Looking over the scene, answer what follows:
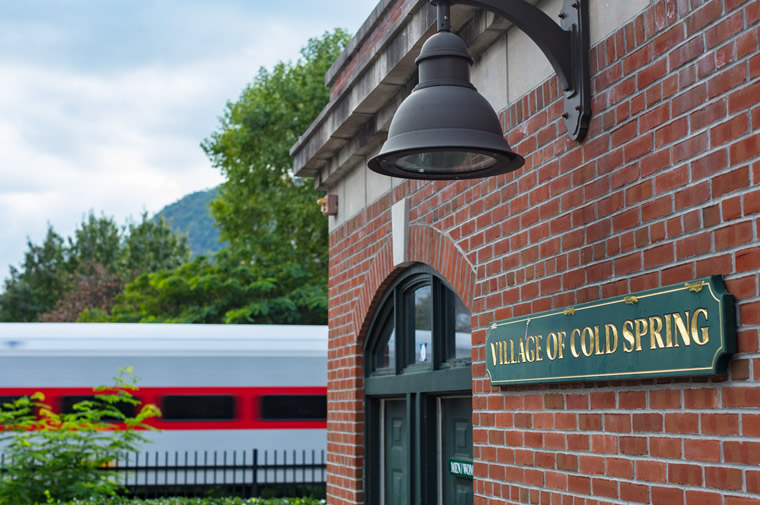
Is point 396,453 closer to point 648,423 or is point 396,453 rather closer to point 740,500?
point 648,423

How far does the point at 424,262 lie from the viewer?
230 inches

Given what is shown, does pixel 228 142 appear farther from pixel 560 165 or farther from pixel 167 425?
pixel 560 165

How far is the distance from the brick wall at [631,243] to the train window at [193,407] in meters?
11.6

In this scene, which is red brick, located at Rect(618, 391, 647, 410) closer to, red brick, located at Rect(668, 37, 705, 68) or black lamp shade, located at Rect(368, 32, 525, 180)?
black lamp shade, located at Rect(368, 32, 525, 180)

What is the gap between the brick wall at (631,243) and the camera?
302cm

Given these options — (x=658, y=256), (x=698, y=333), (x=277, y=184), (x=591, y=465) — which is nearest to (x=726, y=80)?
(x=658, y=256)

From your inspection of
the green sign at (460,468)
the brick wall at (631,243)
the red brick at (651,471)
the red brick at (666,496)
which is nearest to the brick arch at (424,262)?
the brick wall at (631,243)

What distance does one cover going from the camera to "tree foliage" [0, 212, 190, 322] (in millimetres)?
41562

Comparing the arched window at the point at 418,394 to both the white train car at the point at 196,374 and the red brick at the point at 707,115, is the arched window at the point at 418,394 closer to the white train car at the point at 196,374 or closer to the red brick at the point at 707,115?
the red brick at the point at 707,115

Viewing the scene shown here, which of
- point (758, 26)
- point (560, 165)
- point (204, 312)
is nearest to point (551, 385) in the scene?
point (560, 165)

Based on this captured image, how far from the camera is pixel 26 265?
4388 centimetres

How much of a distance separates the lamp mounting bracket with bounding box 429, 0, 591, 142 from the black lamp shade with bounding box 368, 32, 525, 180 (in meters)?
0.32

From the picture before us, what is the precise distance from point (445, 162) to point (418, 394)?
2652mm

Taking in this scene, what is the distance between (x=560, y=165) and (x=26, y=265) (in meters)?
43.3
